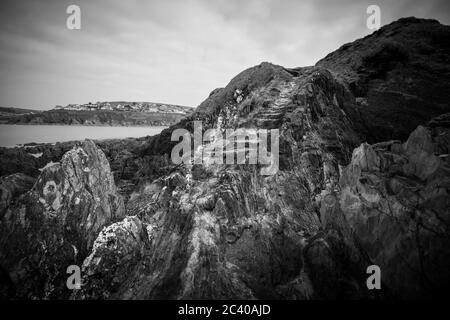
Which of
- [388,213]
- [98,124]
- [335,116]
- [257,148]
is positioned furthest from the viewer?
[98,124]

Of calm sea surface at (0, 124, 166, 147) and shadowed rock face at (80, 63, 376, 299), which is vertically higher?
calm sea surface at (0, 124, 166, 147)

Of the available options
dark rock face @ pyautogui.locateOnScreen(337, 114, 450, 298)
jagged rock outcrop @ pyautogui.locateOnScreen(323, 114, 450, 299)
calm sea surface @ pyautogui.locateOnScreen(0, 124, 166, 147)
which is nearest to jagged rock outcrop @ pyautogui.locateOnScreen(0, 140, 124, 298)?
jagged rock outcrop @ pyautogui.locateOnScreen(323, 114, 450, 299)

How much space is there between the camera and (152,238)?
11.4 metres

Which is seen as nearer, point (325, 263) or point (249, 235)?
point (325, 263)

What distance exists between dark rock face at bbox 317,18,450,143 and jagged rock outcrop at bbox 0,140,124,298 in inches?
694

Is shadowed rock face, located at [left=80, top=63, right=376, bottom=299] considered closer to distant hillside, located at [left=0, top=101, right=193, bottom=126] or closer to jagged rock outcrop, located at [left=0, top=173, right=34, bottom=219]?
jagged rock outcrop, located at [left=0, top=173, right=34, bottom=219]

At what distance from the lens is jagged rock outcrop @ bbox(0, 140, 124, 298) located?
368 inches

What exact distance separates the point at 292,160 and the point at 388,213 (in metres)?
5.52

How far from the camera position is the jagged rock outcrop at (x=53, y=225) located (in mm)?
9336

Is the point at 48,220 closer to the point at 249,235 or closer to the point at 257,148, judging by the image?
the point at 249,235

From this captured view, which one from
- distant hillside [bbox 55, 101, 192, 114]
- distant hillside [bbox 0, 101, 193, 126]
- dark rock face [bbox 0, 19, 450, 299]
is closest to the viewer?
dark rock face [bbox 0, 19, 450, 299]

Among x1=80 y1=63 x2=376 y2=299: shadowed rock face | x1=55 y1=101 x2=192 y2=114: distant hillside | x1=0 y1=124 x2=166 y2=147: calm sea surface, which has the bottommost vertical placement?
x1=80 y1=63 x2=376 y2=299: shadowed rock face
